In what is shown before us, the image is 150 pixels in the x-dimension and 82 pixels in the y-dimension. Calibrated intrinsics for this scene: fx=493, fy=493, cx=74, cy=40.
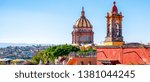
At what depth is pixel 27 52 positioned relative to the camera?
57.4ft

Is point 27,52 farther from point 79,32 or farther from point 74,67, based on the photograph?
point 74,67

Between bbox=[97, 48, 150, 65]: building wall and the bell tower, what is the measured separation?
1.71m

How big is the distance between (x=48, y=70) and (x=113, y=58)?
3995 mm

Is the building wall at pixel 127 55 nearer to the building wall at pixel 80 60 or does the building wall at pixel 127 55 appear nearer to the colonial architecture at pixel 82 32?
the building wall at pixel 80 60

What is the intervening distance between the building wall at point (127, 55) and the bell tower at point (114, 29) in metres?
1.71

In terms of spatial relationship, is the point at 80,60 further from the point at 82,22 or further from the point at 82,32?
the point at 82,22

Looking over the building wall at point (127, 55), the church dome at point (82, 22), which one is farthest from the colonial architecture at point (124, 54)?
the church dome at point (82, 22)

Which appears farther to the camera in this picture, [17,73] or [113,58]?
[113,58]

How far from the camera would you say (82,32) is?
Result: 50.5 ft

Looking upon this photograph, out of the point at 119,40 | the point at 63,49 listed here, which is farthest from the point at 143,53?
the point at 63,49

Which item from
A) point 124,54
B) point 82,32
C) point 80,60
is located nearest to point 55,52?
point 82,32

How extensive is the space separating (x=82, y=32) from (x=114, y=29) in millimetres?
5876

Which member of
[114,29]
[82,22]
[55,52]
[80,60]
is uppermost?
[82,22]

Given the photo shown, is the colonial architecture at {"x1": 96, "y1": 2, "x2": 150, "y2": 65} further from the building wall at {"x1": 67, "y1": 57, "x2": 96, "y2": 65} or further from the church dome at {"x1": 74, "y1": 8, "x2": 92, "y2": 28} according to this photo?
the church dome at {"x1": 74, "y1": 8, "x2": 92, "y2": 28}
